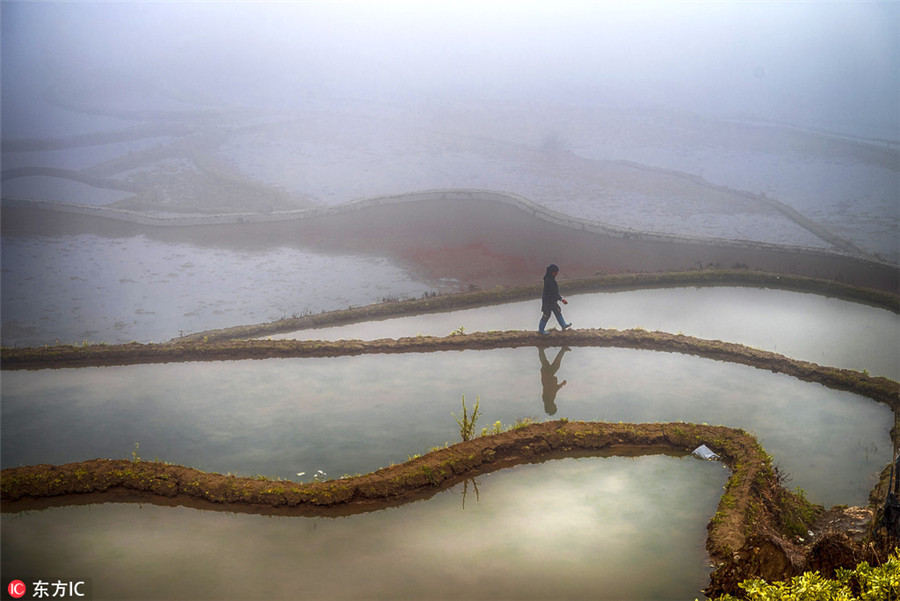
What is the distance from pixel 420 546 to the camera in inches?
226

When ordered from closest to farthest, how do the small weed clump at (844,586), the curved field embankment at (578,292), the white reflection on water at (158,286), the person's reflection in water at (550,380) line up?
the small weed clump at (844,586) < the person's reflection in water at (550,380) < the curved field embankment at (578,292) < the white reflection on water at (158,286)

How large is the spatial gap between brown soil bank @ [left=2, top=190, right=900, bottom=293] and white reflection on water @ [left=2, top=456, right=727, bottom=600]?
26.5 feet

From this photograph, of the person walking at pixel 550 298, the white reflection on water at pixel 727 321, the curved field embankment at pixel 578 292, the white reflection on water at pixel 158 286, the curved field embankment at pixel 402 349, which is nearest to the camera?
the curved field embankment at pixel 402 349

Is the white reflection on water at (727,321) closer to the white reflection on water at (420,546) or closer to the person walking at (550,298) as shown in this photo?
the person walking at (550,298)

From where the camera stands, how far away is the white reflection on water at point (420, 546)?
5207 millimetres

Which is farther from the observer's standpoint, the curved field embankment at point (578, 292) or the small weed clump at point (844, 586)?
the curved field embankment at point (578, 292)

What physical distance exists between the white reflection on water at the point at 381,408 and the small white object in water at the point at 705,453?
2.15 feet

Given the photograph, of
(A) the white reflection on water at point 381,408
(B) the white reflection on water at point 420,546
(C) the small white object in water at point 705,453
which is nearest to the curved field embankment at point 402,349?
(A) the white reflection on water at point 381,408

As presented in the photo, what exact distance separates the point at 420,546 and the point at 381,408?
2651 mm

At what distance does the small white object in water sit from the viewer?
7246mm

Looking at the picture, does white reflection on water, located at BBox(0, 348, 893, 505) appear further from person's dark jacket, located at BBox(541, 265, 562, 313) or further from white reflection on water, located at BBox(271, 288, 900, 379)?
white reflection on water, located at BBox(271, 288, 900, 379)

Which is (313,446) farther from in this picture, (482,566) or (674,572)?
(674,572)

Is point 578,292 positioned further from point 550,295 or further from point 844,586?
point 844,586

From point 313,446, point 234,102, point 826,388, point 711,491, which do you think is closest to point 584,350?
point 826,388
